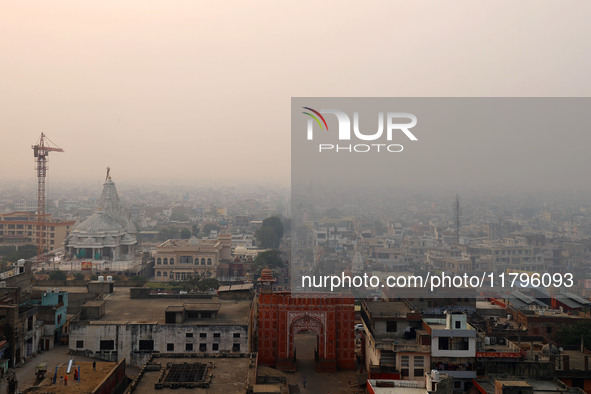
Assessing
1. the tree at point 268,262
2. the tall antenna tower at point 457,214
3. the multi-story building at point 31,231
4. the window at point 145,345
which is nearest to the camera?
the window at point 145,345

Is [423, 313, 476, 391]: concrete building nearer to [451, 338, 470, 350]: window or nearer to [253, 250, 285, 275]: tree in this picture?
[451, 338, 470, 350]: window

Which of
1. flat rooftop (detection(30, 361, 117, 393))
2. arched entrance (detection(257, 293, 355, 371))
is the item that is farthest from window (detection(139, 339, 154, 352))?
arched entrance (detection(257, 293, 355, 371))

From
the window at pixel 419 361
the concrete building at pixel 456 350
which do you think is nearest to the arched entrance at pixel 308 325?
the window at pixel 419 361

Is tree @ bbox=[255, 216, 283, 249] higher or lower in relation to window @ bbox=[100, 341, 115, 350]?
higher

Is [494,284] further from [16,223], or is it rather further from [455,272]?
[16,223]

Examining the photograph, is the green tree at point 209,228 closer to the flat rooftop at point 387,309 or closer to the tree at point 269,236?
the tree at point 269,236

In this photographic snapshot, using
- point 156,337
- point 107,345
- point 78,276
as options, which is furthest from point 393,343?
point 78,276

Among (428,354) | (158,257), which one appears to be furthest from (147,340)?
(158,257)
